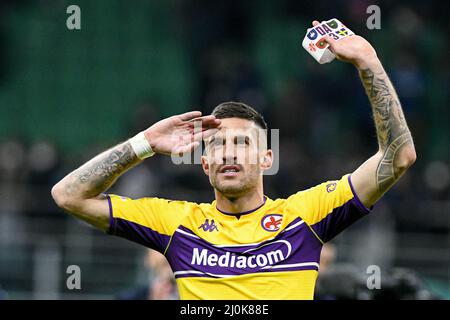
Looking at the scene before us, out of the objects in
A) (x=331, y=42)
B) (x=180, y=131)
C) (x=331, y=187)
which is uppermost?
(x=331, y=42)

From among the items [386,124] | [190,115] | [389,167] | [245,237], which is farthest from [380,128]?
[190,115]

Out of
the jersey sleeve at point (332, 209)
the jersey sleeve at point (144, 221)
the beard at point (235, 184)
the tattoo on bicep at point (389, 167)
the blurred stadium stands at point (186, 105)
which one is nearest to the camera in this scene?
the tattoo on bicep at point (389, 167)

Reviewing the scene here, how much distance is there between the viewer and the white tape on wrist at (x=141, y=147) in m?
4.94

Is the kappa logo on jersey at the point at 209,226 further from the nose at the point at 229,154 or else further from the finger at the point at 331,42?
the finger at the point at 331,42

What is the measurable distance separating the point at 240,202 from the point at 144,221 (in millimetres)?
538

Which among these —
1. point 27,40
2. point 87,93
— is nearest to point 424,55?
point 87,93

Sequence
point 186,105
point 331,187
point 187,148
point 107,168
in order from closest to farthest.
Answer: point 187,148, point 331,187, point 107,168, point 186,105

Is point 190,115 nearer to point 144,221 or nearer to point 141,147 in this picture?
point 141,147

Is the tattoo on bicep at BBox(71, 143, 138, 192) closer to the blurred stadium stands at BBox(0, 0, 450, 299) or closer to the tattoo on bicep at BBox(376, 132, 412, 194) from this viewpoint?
the tattoo on bicep at BBox(376, 132, 412, 194)

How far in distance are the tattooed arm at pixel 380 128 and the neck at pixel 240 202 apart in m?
0.60

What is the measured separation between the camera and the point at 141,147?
16.3 feet

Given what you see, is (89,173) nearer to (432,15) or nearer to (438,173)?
(438,173)

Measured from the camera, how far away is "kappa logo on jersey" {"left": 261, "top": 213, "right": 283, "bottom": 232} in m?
4.86

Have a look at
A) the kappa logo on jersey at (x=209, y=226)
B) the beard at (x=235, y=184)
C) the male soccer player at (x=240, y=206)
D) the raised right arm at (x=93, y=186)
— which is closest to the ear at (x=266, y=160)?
the male soccer player at (x=240, y=206)
